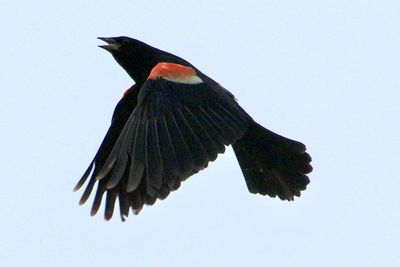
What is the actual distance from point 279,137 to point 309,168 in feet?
1.50

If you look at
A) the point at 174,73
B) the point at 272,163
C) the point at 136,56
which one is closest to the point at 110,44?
the point at 136,56

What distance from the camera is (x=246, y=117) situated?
33.9ft

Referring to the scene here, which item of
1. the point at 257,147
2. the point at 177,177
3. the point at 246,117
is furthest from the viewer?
the point at 257,147

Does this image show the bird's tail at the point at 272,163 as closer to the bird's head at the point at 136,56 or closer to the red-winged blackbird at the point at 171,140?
the red-winged blackbird at the point at 171,140

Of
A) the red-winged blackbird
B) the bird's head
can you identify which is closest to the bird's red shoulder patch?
the red-winged blackbird

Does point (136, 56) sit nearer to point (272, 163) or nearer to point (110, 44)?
point (110, 44)

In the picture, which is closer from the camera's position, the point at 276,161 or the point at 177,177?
the point at 177,177

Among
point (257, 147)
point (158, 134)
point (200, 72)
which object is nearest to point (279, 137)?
point (257, 147)

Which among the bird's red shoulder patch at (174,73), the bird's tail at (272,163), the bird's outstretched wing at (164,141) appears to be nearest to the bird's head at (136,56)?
the bird's red shoulder patch at (174,73)

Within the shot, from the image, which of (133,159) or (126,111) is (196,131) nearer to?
(133,159)

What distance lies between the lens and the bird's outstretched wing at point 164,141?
368 inches

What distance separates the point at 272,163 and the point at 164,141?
1856 millimetres

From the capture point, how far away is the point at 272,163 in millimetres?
11109

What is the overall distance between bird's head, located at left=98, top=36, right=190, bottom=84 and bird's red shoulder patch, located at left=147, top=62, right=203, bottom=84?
51 cm
